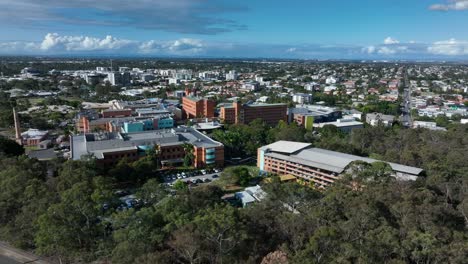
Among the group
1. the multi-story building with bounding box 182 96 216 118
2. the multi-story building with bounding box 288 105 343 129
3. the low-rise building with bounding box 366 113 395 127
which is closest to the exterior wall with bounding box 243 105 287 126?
the multi-story building with bounding box 288 105 343 129

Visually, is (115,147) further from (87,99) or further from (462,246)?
(87,99)

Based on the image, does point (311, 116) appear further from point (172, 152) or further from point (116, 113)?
point (116, 113)

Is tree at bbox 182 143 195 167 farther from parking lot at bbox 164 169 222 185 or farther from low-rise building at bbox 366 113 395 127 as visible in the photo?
low-rise building at bbox 366 113 395 127

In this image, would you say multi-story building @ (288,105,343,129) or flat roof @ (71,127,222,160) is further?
multi-story building @ (288,105,343,129)

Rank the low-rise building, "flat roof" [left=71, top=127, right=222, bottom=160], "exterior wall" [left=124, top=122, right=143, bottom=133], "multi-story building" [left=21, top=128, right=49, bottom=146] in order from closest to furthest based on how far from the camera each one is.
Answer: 1. "flat roof" [left=71, top=127, right=222, bottom=160]
2. "exterior wall" [left=124, top=122, right=143, bottom=133]
3. "multi-story building" [left=21, top=128, right=49, bottom=146]
4. the low-rise building

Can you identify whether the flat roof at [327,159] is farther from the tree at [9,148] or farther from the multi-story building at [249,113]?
the tree at [9,148]

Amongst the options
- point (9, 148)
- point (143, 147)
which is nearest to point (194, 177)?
point (143, 147)

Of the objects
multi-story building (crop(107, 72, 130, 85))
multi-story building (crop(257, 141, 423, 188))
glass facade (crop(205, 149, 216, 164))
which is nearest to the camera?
multi-story building (crop(257, 141, 423, 188))
